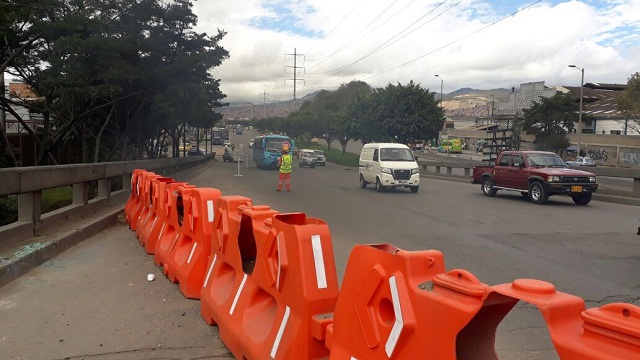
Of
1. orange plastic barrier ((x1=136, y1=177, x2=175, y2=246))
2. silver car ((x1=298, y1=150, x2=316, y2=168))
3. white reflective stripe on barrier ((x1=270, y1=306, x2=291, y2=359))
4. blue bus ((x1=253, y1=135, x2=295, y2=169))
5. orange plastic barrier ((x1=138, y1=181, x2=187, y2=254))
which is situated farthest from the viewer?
silver car ((x1=298, y1=150, x2=316, y2=168))

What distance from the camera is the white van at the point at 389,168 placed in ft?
67.9

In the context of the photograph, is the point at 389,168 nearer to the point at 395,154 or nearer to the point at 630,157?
the point at 395,154

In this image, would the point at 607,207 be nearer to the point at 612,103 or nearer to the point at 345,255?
the point at 345,255

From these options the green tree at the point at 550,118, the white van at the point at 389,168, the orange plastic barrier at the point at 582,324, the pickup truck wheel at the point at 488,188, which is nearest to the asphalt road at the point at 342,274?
the orange plastic barrier at the point at 582,324

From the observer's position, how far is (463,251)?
8656 mm

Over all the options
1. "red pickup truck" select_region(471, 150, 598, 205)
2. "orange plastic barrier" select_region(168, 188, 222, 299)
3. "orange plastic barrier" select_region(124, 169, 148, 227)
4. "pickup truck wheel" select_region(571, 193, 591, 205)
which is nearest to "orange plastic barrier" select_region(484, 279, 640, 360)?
"orange plastic barrier" select_region(168, 188, 222, 299)

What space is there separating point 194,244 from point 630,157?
54122 millimetres

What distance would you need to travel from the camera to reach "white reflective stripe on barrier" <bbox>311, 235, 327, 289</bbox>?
11.5 feet

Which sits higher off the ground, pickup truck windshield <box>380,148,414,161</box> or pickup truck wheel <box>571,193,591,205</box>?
pickup truck windshield <box>380,148,414,161</box>

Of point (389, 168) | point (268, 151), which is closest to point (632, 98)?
point (268, 151)

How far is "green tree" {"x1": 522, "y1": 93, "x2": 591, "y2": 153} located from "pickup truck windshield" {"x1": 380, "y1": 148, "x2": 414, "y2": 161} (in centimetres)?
3328

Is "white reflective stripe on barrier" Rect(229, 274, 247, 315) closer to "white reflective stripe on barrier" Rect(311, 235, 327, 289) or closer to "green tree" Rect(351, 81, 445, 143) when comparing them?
"white reflective stripe on barrier" Rect(311, 235, 327, 289)

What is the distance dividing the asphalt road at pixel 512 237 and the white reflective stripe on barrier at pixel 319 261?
6.20 ft

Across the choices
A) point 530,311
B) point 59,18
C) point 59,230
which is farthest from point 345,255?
point 59,18
